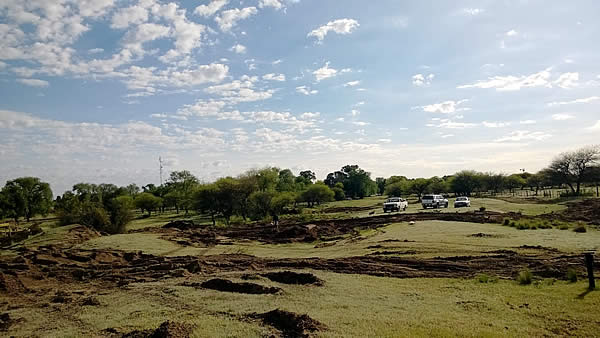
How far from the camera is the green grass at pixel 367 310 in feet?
31.1

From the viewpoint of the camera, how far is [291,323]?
9.66 metres

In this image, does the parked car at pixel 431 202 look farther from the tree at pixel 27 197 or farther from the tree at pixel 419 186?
the tree at pixel 27 197

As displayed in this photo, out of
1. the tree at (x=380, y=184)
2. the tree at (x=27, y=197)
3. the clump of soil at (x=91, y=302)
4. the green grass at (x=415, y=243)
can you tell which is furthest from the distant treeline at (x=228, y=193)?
the tree at (x=380, y=184)

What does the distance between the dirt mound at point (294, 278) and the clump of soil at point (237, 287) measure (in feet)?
4.32

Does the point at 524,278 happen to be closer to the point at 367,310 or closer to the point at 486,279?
the point at 486,279

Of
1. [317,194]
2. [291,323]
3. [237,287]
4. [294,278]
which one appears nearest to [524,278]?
[294,278]

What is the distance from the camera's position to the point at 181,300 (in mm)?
13094

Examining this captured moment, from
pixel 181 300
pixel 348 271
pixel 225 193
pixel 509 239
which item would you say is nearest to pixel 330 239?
pixel 509 239

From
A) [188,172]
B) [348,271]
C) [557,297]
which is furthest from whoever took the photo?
[188,172]

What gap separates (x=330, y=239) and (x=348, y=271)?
1527 cm

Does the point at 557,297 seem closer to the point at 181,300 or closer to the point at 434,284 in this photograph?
the point at 434,284

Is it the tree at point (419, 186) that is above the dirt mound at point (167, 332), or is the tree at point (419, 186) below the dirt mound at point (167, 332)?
above

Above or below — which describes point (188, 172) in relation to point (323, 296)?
above

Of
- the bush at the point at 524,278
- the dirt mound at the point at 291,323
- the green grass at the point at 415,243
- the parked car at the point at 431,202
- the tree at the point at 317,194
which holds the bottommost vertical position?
the green grass at the point at 415,243
